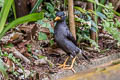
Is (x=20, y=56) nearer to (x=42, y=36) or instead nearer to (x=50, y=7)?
(x=42, y=36)

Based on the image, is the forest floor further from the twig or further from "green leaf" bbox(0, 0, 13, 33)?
"green leaf" bbox(0, 0, 13, 33)

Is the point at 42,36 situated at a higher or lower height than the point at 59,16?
lower

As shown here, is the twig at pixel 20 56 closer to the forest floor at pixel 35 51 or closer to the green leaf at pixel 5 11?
the forest floor at pixel 35 51

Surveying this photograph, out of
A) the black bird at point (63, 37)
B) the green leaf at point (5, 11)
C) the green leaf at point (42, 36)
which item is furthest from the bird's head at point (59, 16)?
the green leaf at point (5, 11)

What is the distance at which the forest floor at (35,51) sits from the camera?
3.17 metres

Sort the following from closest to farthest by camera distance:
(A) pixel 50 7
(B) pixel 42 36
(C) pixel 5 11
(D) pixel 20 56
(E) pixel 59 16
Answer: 1. (C) pixel 5 11
2. (D) pixel 20 56
3. (E) pixel 59 16
4. (B) pixel 42 36
5. (A) pixel 50 7

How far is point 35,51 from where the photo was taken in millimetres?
3738

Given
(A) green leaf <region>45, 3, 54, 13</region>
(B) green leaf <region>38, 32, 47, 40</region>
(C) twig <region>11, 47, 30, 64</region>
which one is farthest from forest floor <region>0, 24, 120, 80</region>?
(A) green leaf <region>45, 3, 54, 13</region>

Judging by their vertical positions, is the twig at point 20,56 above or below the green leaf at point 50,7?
below

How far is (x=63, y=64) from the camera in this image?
3.49 meters

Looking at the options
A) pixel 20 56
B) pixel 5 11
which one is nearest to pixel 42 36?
pixel 20 56

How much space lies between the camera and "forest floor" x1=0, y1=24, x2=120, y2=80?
3.17m

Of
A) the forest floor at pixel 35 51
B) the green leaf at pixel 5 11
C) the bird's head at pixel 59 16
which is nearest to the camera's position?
the green leaf at pixel 5 11

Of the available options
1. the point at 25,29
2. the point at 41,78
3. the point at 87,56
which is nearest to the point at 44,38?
the point at 25,29
